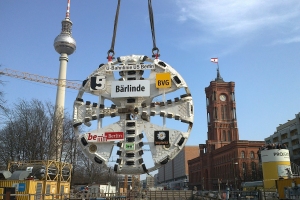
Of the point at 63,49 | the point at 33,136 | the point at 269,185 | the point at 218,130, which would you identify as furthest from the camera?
the point at 218,130

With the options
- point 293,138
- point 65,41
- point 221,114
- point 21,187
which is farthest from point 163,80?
point 221,114

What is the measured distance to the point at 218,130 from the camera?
127562 mm

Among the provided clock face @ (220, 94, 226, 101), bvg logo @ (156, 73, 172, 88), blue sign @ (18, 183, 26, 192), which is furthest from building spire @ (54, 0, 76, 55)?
bvg logo @ (156, 73, 172, 88)

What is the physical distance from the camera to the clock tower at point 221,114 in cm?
12800

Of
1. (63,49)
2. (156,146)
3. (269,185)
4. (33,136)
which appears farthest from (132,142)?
(63,49)

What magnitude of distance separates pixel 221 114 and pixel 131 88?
388ft

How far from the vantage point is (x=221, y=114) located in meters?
131

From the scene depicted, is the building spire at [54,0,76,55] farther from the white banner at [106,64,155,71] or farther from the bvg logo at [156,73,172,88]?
the bvg logo at [156,73,172,88]

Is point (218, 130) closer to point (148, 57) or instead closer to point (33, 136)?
point (33, 136)

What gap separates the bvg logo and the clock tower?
111733 mm

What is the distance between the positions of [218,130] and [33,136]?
9573cm

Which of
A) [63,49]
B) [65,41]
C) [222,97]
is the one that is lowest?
[222,97]

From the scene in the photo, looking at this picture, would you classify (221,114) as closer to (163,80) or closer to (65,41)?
(65,41)

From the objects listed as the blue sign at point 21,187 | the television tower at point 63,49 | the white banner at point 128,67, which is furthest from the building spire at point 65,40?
the white banner at point 128,67
